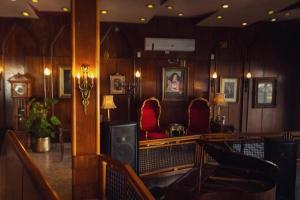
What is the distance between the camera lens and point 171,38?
30.7ft

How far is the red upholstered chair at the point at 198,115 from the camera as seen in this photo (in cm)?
899

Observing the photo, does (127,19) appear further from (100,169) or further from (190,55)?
(100,169)

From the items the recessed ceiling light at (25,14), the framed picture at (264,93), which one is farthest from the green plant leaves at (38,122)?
the framed picture at (264,93)

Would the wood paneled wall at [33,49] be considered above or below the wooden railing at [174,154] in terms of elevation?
above

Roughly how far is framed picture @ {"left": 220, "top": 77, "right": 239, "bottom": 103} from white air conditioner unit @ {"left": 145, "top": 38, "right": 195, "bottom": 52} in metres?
1.52

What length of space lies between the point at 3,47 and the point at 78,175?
16.8 feet

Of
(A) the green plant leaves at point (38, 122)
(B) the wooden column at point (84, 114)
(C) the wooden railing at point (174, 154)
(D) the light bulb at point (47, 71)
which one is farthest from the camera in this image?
(D) the light bulb at point (47, 71)

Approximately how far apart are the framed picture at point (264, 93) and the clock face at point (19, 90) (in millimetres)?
6941

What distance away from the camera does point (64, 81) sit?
883cm

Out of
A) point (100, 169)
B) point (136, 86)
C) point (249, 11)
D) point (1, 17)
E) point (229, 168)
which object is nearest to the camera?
point (100, 169)

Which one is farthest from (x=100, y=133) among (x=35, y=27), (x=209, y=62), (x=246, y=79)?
(x=246, y=79)

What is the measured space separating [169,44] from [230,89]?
2.48 metres

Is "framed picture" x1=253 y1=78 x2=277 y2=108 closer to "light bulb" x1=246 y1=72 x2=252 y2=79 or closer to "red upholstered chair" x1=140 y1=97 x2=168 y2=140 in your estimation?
"light bulb" x1=246 y1=72 x2=252 y2=79

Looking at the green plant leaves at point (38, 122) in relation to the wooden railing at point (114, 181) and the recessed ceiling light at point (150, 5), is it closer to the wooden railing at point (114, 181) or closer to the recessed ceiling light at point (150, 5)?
the wooden railing at point (114, 181)
